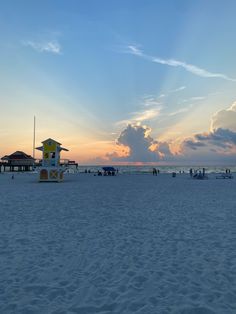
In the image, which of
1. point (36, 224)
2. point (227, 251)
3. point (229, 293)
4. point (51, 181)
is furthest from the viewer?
point (51, 181)

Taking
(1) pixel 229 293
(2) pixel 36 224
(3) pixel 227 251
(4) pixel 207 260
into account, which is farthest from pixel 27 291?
(2) pixel 36 224

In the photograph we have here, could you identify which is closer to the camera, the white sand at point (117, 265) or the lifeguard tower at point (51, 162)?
the white sand at point (117, 265)

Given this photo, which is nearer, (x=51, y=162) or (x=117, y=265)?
(x=117, y=265)

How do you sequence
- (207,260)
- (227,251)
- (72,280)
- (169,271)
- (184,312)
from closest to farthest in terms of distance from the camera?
(184,312), (72,280), (169,271), (207,260), (227,251)

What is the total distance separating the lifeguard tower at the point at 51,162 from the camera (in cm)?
3850

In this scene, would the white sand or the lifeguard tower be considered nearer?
the white sand

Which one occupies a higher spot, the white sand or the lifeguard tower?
the lifeguard tower

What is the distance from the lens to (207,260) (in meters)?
7.43

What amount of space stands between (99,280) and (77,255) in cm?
185

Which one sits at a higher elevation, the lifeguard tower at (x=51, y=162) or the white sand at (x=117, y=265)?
the lifeguard tower at (x=51, y=162)

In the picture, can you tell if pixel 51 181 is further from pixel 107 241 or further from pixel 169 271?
pixel 169 271

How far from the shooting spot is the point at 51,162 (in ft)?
129

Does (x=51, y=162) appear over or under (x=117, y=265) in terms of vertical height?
over

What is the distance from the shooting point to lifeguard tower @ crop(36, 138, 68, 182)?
3850 centimetres
